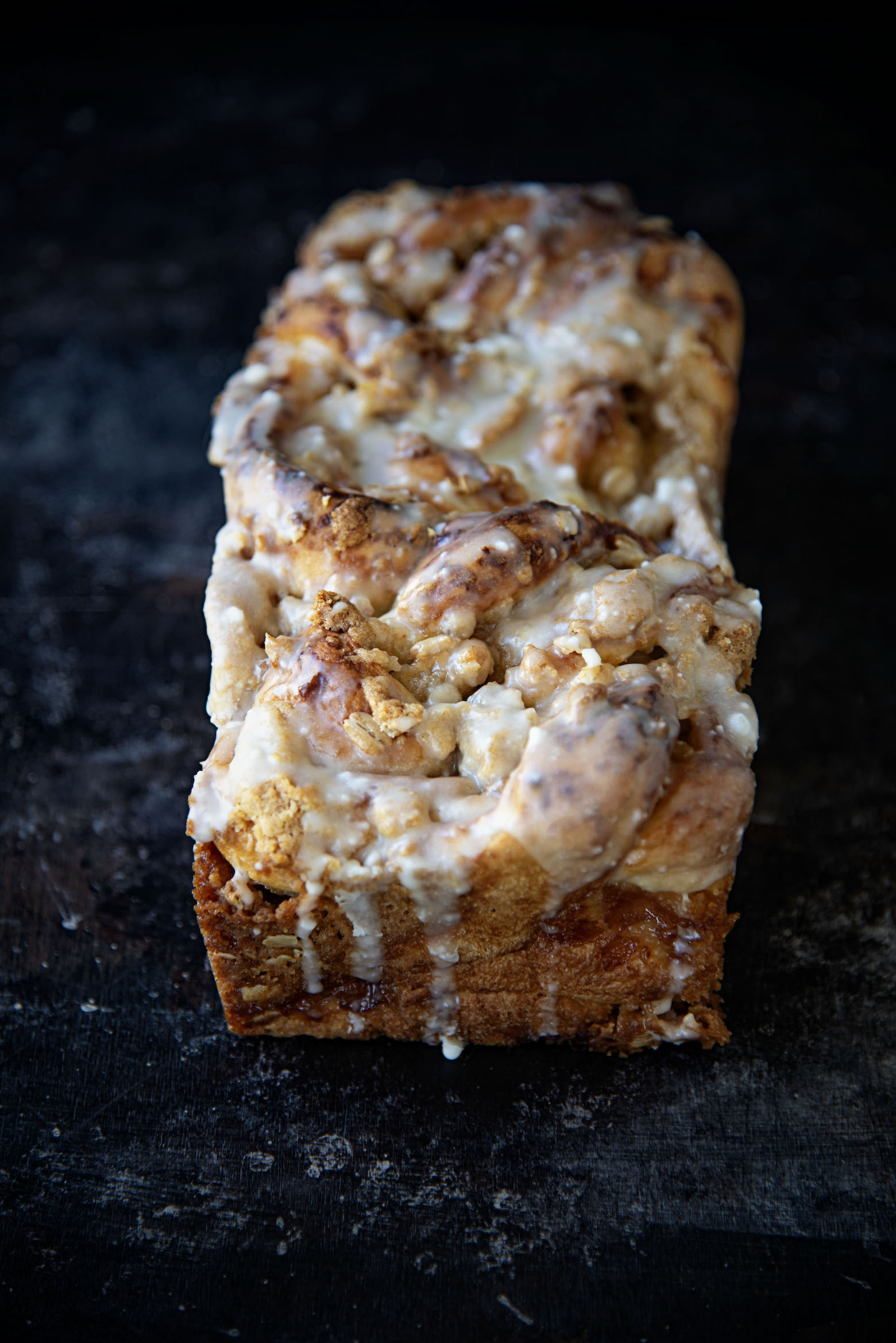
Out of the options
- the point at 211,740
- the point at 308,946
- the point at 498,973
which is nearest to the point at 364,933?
the point at 308,946

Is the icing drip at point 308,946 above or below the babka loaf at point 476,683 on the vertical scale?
below

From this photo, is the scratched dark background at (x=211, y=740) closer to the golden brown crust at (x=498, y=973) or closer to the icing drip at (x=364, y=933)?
the golden brown crust at (x=498, y=973)

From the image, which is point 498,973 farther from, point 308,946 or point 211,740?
point 211,740

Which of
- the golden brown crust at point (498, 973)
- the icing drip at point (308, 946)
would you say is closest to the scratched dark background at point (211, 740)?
the golden brown crust at point (498, 973)

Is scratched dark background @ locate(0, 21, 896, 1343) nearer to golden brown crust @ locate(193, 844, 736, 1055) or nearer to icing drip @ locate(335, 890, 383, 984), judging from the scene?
golden brown crust @ locate(193, 844, 736, 1055)

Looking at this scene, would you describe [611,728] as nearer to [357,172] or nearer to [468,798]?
[468,798]

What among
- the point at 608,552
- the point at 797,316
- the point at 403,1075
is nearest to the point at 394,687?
the point at 608,552
